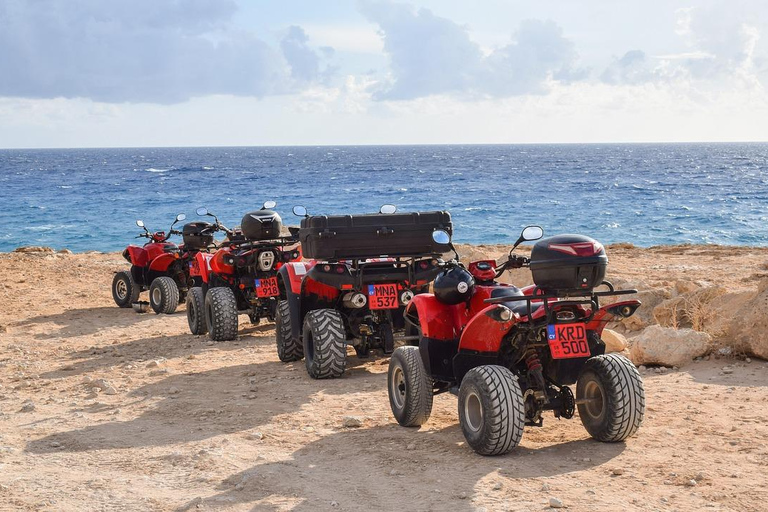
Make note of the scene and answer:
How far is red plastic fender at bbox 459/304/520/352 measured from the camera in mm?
6293

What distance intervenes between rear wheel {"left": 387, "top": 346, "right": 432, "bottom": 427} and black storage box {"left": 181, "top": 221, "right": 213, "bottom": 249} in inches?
301

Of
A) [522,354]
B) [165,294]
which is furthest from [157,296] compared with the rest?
[522,354]

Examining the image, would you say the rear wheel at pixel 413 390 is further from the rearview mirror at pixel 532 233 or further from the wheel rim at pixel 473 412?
the rearview mirror at pixel 532 233

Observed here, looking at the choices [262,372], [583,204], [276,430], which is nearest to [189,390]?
[262,372]

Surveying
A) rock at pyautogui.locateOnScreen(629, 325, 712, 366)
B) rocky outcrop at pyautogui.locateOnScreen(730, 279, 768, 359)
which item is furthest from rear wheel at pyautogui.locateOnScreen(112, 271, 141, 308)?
rocky outcrop at pyautogui.locateOnScreen(730, 279, 768, 359)

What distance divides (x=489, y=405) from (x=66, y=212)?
4659 centimetres

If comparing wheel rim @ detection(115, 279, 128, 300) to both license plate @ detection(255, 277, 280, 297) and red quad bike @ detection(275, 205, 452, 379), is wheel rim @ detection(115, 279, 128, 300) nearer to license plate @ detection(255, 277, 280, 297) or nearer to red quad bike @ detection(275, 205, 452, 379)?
license plate @ detection(255, 277, 280, 297)

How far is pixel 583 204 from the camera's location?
49469 millimetres

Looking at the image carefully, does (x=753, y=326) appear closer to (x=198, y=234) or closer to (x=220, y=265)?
(x=220, y=265)

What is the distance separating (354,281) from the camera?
917 cm

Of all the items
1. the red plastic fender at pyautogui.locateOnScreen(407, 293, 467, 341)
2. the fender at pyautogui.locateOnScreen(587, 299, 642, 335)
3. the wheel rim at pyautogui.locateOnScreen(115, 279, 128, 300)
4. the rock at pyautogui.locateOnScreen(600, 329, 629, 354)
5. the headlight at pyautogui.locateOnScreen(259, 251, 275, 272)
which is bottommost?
the wheel rim at pyautogui.locateOnScreen(115, 279, 128, 300)

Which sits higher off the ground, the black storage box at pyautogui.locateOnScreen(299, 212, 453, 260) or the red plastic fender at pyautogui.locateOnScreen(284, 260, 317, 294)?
the black storage box at pyautogui.locateOnScreen(299, 212, 453, 260)

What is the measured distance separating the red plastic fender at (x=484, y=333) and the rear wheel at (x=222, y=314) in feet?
17.9

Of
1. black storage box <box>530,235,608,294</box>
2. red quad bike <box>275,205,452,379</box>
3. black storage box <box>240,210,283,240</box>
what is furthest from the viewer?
black storage box <box>240,210,283,240</box>
